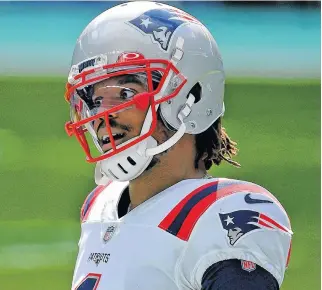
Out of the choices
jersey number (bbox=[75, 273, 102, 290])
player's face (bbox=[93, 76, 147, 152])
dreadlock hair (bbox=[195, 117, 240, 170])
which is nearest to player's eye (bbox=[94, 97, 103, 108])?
player's face (bbox=[93, 76, 147, 152])

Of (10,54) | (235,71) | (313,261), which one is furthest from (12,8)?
(313,261)

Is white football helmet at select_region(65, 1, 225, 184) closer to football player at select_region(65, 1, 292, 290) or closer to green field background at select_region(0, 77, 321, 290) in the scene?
football player at select_region(65, 1, 292, 290)

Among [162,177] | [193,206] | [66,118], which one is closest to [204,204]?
[193,206]

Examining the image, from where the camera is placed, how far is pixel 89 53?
2461 mm

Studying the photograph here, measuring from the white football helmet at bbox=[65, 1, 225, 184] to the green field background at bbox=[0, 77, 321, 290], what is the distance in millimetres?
2429

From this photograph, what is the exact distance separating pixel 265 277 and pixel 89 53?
61 cm

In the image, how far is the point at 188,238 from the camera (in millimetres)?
2281

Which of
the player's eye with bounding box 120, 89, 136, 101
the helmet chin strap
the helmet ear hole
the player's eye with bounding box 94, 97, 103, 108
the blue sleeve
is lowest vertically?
the blue sleeve

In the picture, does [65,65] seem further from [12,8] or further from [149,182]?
[149,182]

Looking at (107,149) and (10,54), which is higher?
(107,149)

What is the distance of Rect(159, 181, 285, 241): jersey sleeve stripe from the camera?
7.55 feet

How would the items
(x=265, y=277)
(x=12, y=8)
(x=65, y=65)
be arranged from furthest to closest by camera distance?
(x=12, y=8) < (x=65, y=65) < (x=265, y=277)

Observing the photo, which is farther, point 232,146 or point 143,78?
point 232,146

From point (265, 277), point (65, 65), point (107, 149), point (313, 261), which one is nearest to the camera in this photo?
point (265, 277)
